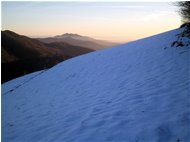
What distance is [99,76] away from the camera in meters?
13.5

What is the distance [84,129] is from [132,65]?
25.4 ft

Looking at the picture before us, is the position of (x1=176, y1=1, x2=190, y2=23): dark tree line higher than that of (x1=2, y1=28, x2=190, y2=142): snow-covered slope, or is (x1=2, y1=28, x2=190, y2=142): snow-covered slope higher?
(x1=176, y1=1, x2=190, y2=23): dark tree line

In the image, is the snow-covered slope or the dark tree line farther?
the dark tree line

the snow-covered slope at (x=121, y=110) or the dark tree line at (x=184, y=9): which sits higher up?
the dark tree line at (x=184, y=9)

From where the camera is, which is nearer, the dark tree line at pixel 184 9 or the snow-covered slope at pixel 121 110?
the snow-covered slope at pixel 121 110

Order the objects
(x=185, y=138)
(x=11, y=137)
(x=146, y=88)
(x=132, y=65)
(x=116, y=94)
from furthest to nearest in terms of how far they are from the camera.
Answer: (x=132, y=65), (x=116, y=94), (x=146, y=88), (x=11, y=137), (x=185, y=138)

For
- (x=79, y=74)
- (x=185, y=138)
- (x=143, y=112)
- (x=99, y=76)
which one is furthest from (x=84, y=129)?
(x=79, y=74)

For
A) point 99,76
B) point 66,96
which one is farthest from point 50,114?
point 99,76

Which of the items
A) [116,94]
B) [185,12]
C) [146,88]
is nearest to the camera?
[146,88]

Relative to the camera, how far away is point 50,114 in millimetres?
8852

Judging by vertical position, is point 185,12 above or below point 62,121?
above

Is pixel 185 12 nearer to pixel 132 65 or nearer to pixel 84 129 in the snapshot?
pixel 132 65

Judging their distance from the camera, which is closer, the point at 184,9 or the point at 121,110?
the point at 121,110

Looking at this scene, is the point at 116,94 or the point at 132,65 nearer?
the point at 116,94
